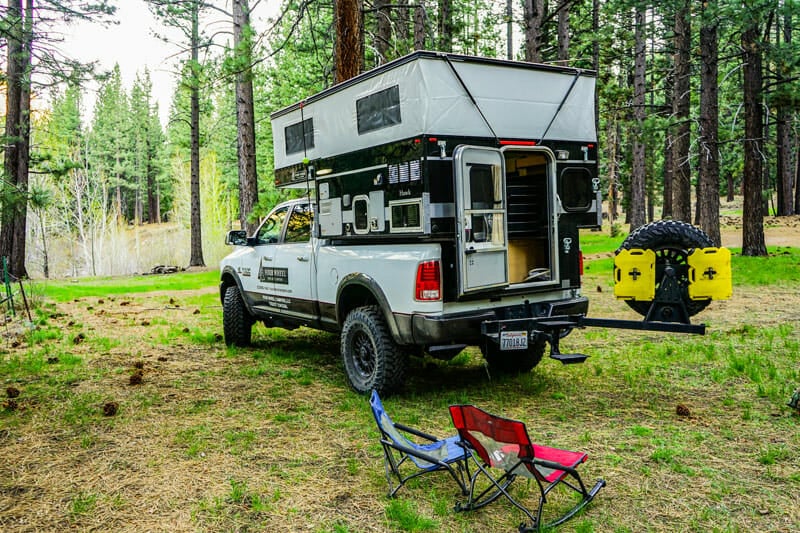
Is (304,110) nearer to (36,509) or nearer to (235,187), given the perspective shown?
(36,509)

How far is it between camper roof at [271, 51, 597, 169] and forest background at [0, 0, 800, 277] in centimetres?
277

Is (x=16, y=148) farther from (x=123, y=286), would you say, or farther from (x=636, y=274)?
(x=636, y=274)

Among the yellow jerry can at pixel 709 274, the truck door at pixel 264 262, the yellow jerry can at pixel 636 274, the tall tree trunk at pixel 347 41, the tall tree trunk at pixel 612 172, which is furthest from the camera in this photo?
the tall tree trunk at pixel 612 172

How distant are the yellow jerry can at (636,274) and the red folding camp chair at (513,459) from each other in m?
2.89

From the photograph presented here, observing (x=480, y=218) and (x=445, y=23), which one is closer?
(x=480, y=218)

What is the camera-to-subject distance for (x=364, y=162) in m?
6.49

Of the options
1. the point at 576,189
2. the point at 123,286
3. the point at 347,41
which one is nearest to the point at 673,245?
the point at 576,189

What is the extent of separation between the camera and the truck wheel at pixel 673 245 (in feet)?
20.9

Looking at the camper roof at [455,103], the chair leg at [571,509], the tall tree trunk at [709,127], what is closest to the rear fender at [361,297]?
the camper roof at [455,103]

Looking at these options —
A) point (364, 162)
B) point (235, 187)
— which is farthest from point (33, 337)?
point (235, 187)

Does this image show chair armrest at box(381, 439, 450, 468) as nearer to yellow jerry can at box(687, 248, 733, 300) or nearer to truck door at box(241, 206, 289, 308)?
yellow jerry can at box(687, 248, 733, 300)

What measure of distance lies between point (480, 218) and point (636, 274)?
70.4 inches

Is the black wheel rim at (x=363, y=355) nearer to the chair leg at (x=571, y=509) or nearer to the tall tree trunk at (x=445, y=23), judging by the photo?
the chair leg at (x=571, y=509)

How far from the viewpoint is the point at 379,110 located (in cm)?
622
